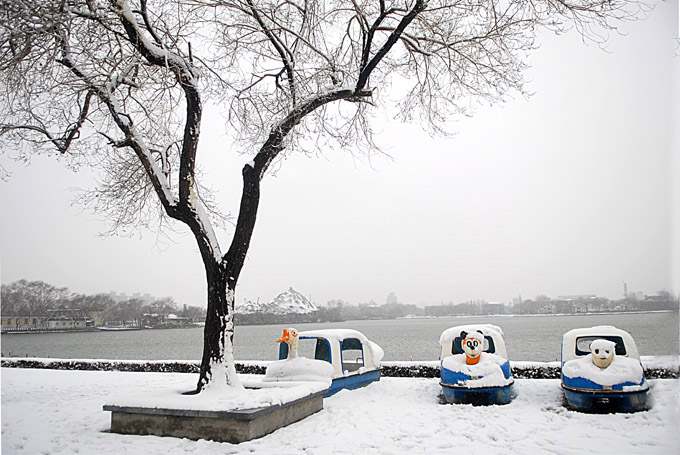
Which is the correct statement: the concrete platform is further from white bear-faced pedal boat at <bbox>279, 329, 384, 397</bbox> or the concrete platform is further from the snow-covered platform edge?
the snow-covered platform edge

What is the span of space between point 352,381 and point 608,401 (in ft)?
17.4

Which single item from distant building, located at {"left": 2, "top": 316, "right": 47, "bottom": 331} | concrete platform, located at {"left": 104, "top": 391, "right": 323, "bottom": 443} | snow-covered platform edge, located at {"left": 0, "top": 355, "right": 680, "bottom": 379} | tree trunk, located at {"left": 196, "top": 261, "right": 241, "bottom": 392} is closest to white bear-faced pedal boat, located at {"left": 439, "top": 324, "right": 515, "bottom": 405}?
snow-covered platform edge, located at {"left": 0, "top": 355, "right": 680, "bottom": 379}

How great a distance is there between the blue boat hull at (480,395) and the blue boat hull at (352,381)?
2.53 m

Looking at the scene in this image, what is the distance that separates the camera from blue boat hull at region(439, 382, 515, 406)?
872 centimetres

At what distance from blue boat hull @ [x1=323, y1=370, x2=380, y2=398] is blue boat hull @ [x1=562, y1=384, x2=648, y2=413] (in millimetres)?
4686

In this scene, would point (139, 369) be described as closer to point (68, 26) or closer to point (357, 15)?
point (68, 26)

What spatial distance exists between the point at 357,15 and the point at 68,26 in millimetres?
4876

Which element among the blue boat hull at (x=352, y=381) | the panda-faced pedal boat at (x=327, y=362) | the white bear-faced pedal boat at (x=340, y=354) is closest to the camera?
the panda-faced pedal boat at (x=327, y=362)

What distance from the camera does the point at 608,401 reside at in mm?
7738

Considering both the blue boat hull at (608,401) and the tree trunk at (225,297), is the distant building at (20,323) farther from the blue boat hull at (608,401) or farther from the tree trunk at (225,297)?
the blue boat hull at (608,401)

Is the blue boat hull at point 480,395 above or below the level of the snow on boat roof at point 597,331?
below

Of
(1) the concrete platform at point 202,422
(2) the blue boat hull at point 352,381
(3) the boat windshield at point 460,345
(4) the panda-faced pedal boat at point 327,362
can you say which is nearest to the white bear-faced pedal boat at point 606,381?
(3) the boat windshield at point 460,345

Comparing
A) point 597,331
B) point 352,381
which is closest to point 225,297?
point 352,381

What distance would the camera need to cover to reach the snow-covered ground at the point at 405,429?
5934 mm
